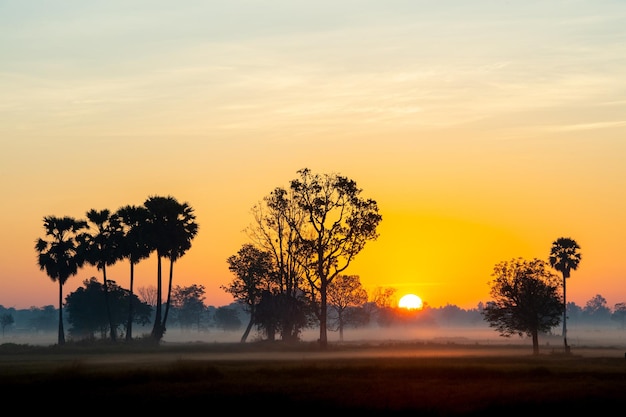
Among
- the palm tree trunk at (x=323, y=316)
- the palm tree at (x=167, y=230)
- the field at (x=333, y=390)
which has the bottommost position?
the field at (x=333, y=390)

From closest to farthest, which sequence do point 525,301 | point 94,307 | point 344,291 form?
point 525,301 < point 94,307 < point 344,291

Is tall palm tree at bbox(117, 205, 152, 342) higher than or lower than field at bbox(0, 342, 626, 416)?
higher

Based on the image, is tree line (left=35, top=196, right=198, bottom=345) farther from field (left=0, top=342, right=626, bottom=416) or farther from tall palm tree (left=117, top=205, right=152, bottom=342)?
field (left=0, top=342, right=626, bottom=416)

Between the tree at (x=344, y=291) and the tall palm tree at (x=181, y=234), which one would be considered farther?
the tree at (x=344, y=291)

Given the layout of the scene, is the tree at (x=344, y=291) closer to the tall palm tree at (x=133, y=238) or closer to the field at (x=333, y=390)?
the tall palm tree at (x=133, y=238)

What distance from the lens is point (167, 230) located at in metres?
128

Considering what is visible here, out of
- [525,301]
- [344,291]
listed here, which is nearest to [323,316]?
[525,301]

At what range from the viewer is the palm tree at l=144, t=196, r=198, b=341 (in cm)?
12788

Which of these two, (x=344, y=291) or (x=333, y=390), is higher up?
(x=344, y=291)

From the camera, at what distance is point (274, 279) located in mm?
138125

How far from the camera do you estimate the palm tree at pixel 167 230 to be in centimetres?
12788

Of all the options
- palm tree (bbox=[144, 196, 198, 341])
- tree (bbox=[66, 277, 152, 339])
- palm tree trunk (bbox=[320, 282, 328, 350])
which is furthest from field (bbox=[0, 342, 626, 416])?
tree (bbox=[66, 277, 152, 339])

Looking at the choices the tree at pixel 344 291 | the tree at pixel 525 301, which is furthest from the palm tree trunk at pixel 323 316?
the tree at pixel 344 291

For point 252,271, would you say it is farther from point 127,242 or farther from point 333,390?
point 333,390
